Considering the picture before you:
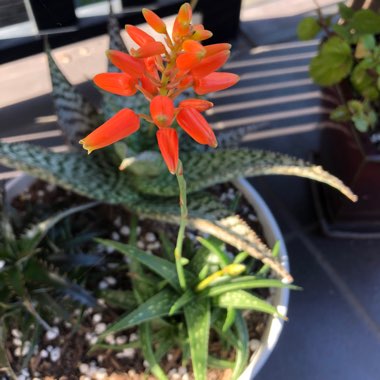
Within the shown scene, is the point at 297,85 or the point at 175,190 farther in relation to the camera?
the point at 297,85

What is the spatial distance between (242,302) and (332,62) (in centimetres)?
41

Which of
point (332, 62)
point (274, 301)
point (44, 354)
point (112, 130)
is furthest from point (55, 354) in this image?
point (332, 62)

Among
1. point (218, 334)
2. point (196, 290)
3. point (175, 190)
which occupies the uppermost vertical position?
point (175, 190)

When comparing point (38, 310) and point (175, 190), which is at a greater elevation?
point (175, 190)

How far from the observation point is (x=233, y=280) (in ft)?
1.93

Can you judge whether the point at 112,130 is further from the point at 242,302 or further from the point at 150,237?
the point at 150,237

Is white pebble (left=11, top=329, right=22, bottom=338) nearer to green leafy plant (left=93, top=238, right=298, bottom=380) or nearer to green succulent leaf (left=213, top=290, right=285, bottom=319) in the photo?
green leafy plant (left=93, top=238, right=298, bottom=380)

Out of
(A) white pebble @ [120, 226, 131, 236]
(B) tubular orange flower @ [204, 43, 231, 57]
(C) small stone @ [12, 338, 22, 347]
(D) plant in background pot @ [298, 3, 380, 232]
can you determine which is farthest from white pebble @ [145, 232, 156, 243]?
(B) tubular orange flower @ [204, 43, 231, 57]

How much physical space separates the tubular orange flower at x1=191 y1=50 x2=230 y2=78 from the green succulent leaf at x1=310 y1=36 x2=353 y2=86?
1.43 ft

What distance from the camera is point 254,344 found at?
0.65 metres

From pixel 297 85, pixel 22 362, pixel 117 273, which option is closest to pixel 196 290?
pixel 117 273

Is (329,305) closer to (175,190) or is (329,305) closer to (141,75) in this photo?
(175,190)

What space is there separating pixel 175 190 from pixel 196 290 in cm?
14

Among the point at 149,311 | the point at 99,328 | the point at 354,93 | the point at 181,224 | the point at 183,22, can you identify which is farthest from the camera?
the point at 354,93
